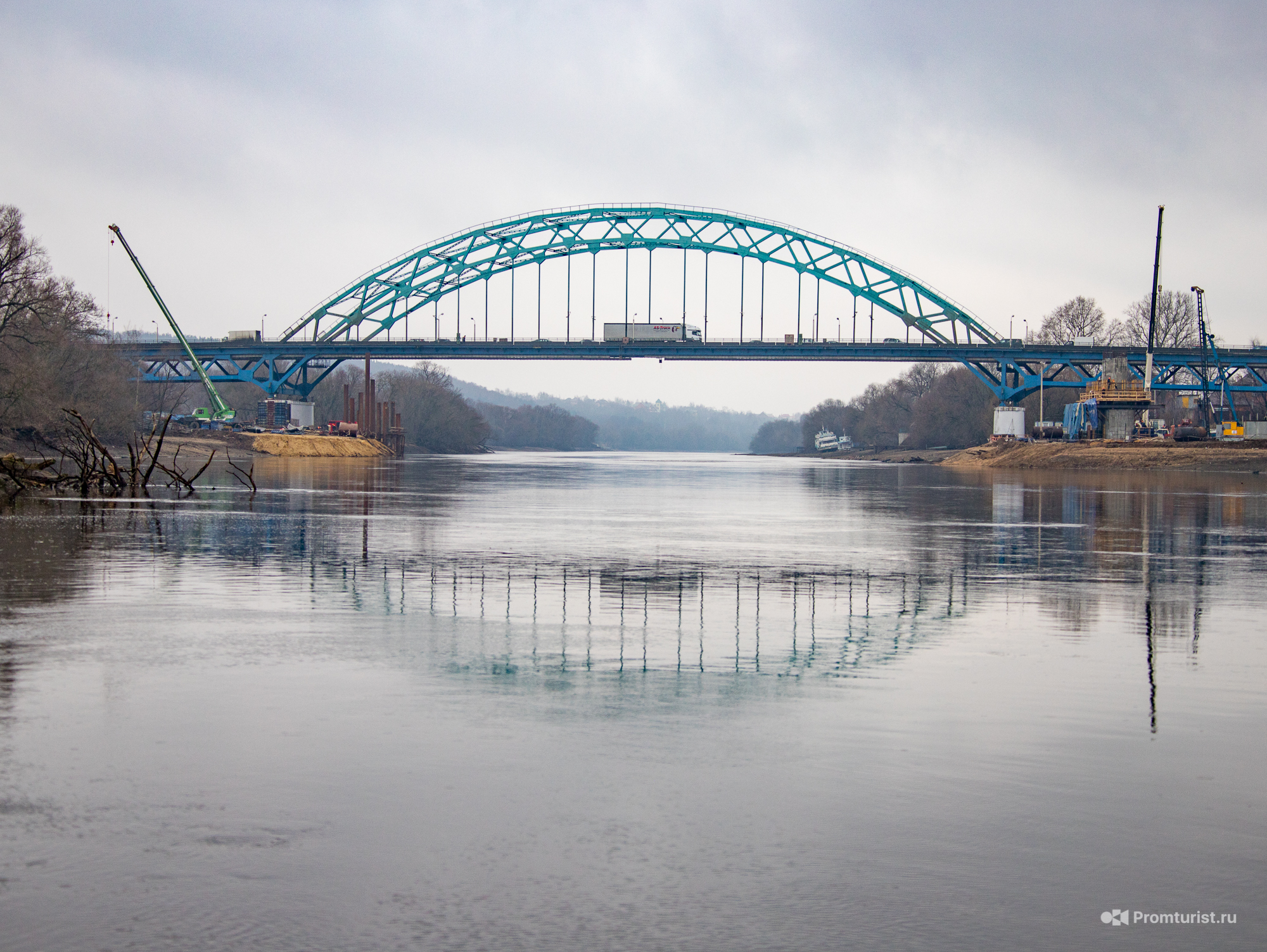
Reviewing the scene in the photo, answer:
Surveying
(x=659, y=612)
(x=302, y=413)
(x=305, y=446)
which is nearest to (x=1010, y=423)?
(x=305, y=446)

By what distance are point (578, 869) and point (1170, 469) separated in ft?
307

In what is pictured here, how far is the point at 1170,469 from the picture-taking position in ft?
297

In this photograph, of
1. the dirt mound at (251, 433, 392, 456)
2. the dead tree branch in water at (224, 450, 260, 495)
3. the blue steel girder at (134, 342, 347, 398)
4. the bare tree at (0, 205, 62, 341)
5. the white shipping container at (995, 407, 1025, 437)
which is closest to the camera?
the dead tree branch in water at (224, 450, 260, 495)

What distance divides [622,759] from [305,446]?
Answer: 107134mm

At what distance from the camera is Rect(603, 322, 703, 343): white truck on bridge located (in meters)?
137

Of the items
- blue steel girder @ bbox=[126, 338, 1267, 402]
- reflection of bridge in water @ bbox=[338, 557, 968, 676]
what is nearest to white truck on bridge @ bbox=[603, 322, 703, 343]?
blue steel girder @ bbox=[126, 338, 1267, 402]

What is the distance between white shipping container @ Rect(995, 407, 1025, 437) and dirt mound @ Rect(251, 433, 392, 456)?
211 ft

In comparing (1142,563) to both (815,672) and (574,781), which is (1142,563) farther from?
(574,781)

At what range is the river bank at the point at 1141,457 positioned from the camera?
89.1 m

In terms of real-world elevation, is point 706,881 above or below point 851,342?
below

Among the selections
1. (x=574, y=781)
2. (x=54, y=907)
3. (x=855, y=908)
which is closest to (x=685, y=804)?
(x=574, y=781)

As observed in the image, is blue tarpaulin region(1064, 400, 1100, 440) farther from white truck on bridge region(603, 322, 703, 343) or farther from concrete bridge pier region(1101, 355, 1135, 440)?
white truck on bridge region(603, 322, 703, 343)

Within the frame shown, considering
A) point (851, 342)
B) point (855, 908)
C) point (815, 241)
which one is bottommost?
point (855, 908)

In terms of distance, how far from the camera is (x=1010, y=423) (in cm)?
12219
